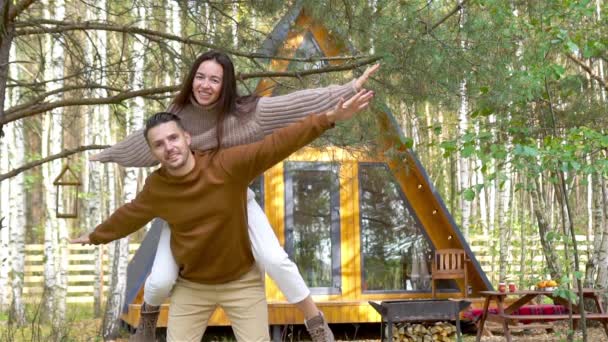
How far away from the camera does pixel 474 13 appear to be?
620cm

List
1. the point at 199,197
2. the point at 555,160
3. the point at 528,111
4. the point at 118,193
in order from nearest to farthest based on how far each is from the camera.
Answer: the point at 199,197, the point at 555,160, the point at 528,111, the point at 118,193

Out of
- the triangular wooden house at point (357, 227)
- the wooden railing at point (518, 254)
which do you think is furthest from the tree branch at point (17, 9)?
the wooden railing at point (518, 254)

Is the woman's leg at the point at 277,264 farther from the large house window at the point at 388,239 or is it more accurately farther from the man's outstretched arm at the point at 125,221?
the large house window at the point at 388,239

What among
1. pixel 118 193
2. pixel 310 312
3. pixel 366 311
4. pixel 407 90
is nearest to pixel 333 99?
pixel 310 312

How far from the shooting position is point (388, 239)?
9836 millimetres

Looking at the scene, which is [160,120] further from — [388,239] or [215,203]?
[388,239]

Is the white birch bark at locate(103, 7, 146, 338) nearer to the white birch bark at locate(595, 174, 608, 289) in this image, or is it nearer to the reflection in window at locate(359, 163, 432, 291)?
the reflection in window at locate(359, 163, 432, 291)

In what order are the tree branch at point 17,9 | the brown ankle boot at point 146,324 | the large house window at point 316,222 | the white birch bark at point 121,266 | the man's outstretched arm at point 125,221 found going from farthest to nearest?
the white birch bark at point 121,266, the large house window at point 316,222, the tree branch at point 17,9, the brown ankle boot at point 146,324, the man's outstretched arm at point 125,221

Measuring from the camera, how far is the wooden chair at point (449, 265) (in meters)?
9.61

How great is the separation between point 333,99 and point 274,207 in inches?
242

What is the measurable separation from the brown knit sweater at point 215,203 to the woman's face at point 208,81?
22 cm

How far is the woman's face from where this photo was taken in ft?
11.9

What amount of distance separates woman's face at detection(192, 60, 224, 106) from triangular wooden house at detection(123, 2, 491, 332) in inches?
234

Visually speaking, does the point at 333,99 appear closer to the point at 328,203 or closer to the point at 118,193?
the point at 328,203
